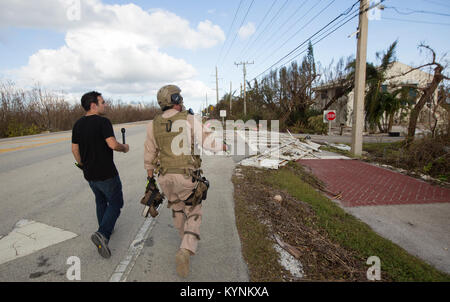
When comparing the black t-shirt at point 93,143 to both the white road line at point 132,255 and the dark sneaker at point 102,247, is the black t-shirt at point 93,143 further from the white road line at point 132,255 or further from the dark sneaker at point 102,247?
the white road line at point 132,255

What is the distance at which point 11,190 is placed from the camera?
Answer: 540 cm

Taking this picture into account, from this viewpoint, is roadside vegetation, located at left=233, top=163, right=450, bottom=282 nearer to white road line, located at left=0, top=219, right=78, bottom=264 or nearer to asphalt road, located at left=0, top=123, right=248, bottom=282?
asphalt road, located at left=0, top=123, right=248, bottom=282

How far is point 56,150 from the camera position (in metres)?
10.3

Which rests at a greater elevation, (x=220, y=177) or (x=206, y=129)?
(x=206, y=129)

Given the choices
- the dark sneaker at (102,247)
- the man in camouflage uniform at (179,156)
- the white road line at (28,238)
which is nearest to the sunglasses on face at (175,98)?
the man in camouflage uniform at (179,156)

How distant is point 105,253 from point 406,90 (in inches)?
560

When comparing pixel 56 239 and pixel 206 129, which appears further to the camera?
pixel 56 239

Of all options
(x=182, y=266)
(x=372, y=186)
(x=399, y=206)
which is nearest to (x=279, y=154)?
(x=372, y=186)

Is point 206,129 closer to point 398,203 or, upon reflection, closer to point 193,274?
point 193,274

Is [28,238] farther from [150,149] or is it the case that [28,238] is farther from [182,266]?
[182,266]
